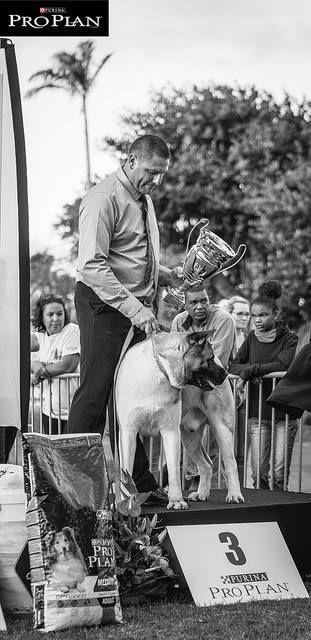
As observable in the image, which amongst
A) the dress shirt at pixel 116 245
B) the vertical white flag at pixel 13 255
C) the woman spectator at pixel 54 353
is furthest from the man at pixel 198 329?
the woman spectator at pixel 54 353

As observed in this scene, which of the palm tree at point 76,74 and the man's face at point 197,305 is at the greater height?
the palm tree at point 76,74

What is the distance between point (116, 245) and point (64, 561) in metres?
1.79

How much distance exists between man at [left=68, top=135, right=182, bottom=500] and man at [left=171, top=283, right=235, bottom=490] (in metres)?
0.36

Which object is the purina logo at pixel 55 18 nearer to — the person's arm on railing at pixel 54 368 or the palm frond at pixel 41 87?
the person's arm on railing at pixel 54 368

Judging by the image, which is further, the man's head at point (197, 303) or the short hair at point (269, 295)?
the short hair at point (269, 295)

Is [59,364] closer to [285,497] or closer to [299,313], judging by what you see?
[285,497]

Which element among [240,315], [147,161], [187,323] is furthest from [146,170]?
[240,315]

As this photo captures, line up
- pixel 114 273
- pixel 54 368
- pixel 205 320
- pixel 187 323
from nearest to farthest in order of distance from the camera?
pixel 114 273, pixel 187 323, pixel 205 320, pixel 54 368

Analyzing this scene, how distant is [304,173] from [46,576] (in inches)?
1009

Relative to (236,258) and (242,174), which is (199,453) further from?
(242,174)

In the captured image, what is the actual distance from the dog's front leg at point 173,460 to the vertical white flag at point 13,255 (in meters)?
0.72

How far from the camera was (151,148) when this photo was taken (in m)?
5.05

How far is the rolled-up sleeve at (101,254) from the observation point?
5.02 m

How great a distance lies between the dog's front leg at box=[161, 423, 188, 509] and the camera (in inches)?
194
